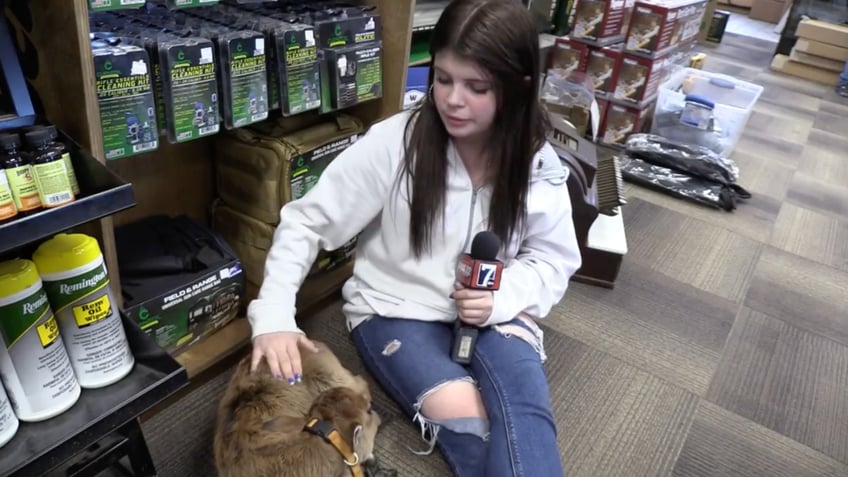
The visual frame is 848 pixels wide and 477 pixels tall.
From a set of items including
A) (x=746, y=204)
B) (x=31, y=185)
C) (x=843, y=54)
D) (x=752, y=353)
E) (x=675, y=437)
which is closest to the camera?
(x=31, y=185)

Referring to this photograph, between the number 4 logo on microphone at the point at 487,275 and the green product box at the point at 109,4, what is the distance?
30.2 inches

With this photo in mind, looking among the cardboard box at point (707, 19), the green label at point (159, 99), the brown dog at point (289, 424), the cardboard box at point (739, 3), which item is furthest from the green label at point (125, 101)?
the cardboard box at point (739, 3)

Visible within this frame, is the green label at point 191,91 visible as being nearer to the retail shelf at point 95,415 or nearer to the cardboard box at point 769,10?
the retail shelf at point 95,415

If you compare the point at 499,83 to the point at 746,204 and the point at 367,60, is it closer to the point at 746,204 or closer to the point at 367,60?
the point at 367,60

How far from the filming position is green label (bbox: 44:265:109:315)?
2.79ft

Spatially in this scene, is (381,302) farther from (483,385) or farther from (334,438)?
(334,438)

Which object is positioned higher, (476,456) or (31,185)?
(31,185)

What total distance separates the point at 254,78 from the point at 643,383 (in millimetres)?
1289

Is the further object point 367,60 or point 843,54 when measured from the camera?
point 843,54

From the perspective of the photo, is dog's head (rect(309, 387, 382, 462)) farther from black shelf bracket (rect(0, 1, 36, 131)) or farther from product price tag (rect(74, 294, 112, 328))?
black shelf bracket (rect(0, 1, 36, 131))

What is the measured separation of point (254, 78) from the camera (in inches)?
51.0

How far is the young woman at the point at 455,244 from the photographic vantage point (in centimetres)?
103

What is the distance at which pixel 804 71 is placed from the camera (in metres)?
5.23

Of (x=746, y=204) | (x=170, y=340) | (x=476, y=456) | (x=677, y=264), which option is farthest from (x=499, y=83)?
(x=746, y=204)
